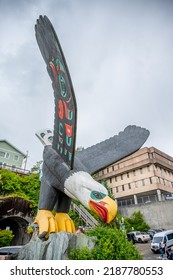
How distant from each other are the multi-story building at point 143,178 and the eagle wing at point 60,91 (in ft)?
84.4

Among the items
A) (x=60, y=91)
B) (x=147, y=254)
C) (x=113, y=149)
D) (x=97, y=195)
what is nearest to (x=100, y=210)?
(x=97, y=195)

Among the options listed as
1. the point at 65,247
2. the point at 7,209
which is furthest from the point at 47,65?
the point at 7,209

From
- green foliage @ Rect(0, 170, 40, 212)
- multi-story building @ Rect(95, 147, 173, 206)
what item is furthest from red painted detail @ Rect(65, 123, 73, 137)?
multi-story building @ Rect(95, 147, 173, 206)

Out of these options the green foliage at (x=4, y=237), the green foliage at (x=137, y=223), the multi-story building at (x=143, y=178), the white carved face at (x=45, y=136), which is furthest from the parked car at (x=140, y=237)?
the white carved face at (x=45, y=136)

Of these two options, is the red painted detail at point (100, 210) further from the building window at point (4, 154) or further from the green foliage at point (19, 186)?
the building window at point (4, 154)

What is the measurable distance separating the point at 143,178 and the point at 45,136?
85.2 feet

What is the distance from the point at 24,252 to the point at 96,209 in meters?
2.97

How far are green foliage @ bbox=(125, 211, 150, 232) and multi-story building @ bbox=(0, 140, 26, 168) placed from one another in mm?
18259

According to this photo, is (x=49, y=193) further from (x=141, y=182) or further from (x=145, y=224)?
(x=141, y=182)

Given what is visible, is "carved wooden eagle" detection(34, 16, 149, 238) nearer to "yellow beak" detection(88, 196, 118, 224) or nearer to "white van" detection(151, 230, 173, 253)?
"yellow beak" detection(88, 196, 118, 224)

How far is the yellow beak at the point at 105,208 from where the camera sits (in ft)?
17.0

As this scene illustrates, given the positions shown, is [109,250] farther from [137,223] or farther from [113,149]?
[137,223]

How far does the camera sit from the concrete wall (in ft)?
84.6

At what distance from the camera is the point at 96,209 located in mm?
5402
